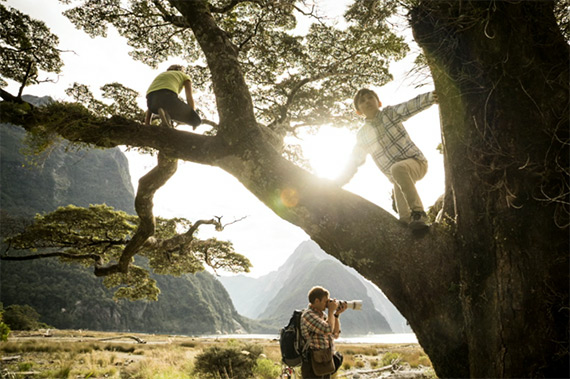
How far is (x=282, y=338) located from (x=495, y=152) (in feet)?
10.1

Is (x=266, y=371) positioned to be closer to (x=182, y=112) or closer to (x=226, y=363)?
(x=226, y=363)

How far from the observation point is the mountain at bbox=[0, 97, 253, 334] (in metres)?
71.7

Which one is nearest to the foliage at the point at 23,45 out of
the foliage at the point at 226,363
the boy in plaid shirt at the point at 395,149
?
the boy in plaid shirt at the point at 395,149

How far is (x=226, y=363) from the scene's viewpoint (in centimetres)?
871

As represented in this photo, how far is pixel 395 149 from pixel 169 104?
2857 millimetres

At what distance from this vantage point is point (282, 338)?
3502 millimetres

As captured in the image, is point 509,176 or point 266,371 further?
point 266,371

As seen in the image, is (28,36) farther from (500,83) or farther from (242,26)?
(500,83)

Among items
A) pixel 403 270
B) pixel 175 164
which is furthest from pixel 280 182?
pixel 175 164

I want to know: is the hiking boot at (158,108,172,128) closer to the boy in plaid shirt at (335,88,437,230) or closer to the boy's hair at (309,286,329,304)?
the boy in plaid shirt at (335,88,437,230)

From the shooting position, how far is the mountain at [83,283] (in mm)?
71688

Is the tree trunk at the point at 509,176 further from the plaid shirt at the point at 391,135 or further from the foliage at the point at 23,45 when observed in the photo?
the foliage at the point at 23,45

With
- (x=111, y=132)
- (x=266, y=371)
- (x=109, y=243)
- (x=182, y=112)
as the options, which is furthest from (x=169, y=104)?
(x=266, y=371)

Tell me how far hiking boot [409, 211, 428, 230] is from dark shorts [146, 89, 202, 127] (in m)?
3.07
